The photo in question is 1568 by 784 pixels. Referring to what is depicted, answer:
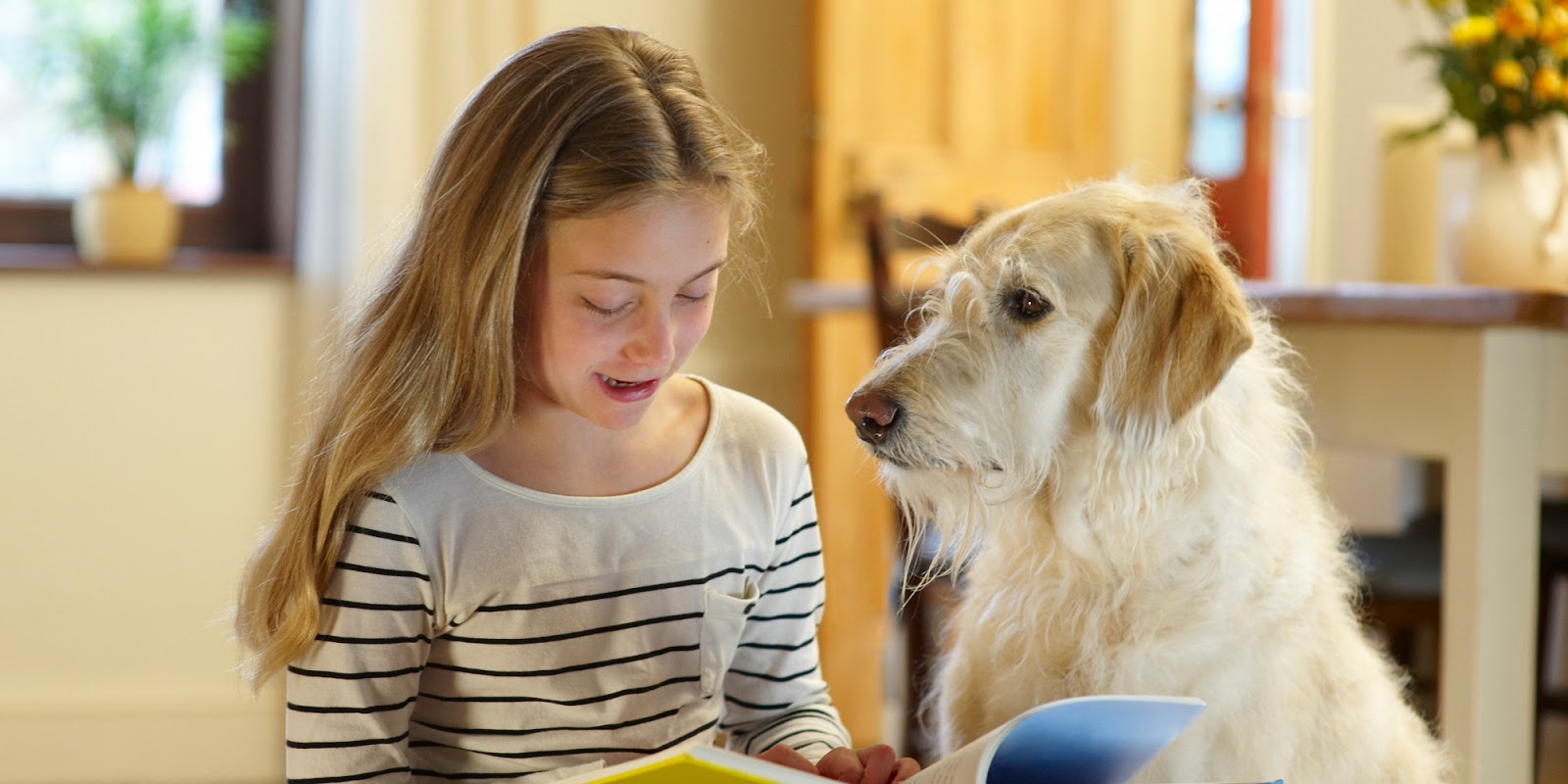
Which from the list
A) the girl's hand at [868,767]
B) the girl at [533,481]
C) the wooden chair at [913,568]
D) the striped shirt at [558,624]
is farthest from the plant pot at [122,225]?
the girl's hand at [868,767]

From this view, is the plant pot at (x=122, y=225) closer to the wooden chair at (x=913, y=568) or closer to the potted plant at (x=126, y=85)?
the potted plant at (x=126, y=85)

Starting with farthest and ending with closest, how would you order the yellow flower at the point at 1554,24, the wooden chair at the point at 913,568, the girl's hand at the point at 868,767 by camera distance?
the wooden chair at the point at 913,568 < the yellow flower at the point at 1554,24 < the girl's hand at the point at 868,767

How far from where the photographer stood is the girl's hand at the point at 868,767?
1.05 meters

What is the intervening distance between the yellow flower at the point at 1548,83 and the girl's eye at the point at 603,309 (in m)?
1.57

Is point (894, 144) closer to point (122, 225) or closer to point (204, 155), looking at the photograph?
point (204, 155)

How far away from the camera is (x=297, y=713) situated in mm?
1063

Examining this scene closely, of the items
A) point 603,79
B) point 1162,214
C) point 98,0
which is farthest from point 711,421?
point 98,0

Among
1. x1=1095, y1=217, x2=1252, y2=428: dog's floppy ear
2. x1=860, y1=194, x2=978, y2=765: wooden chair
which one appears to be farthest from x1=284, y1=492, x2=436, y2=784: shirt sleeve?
x1=860, y1=194, x2=978, y2=765: wooden chair

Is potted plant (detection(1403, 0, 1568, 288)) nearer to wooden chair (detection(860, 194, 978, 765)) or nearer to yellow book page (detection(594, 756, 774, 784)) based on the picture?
wooden chair (detection(860, 194, 978, 765))

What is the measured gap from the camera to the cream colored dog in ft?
3.58

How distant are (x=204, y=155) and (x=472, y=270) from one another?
99.4 inches

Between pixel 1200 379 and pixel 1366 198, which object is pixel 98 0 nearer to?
pixel 1200 379

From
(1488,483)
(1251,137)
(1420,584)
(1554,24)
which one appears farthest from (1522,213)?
(1251,137)

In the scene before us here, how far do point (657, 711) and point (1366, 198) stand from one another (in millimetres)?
3838
